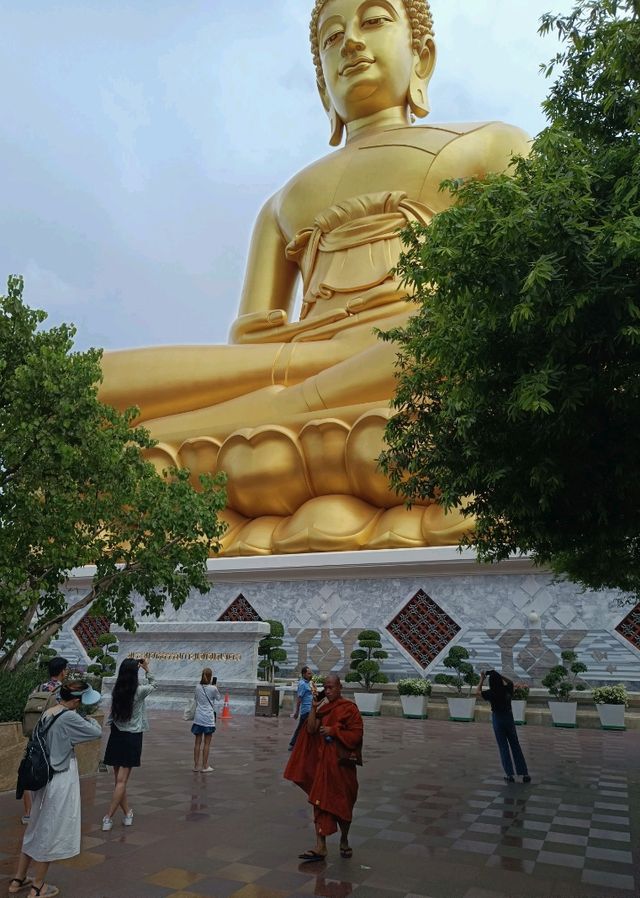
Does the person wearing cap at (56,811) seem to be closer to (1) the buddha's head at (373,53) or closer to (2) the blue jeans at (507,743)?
(2) the blue jeans at (507,743)

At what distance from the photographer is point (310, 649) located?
1278 cm

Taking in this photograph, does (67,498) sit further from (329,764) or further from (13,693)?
(329,764)

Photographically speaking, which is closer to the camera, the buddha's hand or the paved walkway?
the paved walkway

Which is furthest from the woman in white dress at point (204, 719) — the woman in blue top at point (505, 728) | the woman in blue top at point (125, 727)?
the woman in blue top at point (505, 728)

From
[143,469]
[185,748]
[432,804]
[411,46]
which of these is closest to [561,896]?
[432,804]

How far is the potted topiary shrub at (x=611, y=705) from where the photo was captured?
34.8ft

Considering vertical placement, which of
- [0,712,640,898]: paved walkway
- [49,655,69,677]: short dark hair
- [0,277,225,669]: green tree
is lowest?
[0,712,640,898]: paved walkway

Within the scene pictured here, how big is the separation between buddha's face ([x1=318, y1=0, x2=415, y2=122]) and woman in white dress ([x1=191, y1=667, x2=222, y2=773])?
1537 centimetres

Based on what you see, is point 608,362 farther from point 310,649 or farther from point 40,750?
point 310,649

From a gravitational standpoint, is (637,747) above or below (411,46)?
below

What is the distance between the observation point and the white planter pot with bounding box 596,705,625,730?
34.7 ft

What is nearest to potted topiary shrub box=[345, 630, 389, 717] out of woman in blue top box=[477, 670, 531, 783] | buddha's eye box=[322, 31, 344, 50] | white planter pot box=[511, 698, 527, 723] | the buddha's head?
white planter pot box=[511, 698, 527, 723]

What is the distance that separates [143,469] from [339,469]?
22.5ft

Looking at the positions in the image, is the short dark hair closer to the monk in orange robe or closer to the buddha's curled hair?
the monk in orange robe
